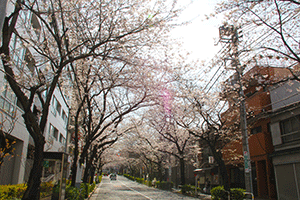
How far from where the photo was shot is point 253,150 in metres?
22.2

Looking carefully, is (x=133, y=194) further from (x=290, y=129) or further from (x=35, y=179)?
(x=35, y=179)

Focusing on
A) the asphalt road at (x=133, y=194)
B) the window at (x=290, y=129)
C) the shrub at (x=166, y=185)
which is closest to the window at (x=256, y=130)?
the window at (x=290, y=129)

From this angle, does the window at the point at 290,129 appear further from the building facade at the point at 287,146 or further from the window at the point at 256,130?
the window at the point at 256,130

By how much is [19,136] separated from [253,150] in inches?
761

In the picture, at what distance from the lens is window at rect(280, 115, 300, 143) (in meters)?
17.5

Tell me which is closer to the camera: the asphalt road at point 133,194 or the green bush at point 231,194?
the green bush at point 231,194

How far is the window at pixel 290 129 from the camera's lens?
1748cm

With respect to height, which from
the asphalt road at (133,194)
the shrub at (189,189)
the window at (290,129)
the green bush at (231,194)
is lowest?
the asphalt road at (133,194)

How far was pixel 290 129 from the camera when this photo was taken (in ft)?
59.6

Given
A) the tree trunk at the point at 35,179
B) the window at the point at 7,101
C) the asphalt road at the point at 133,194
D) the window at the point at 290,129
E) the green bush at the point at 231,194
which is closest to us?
the tree trunk at the point at 35,179

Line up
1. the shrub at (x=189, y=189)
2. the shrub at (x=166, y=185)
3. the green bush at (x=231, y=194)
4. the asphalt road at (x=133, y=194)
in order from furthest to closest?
1. the shrub at (x=166, y=185)
2. the shrub at (x=189, y=189)
3. the asphalt road at (x=133, y=194)
4. the green bush at (x=231, y=194)

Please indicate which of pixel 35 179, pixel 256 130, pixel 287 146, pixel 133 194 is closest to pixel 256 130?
pixel 256 130

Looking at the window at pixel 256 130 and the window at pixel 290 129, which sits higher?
the window at pixel 256 130

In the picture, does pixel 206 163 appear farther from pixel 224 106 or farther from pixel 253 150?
pixel 224 106
